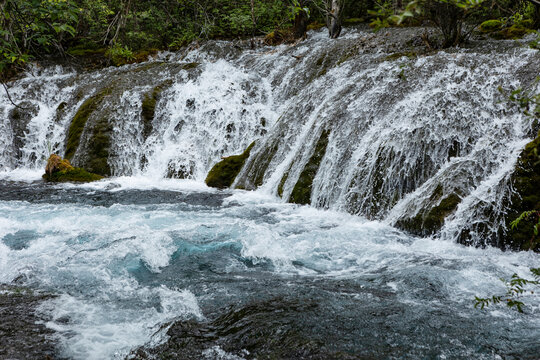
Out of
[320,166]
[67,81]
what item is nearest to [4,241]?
[320,166]

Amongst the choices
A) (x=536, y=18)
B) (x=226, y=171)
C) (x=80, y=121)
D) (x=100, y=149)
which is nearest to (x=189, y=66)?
(x=80, y=121)

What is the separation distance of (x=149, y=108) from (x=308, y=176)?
698 centimetres

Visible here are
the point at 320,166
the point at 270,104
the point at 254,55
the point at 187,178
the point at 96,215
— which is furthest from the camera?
the point at 254,55

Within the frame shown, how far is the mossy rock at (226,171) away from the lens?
10359mm

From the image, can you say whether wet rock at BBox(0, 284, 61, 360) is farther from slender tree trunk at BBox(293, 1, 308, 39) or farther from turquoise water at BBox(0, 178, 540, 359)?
slender tree trunk at BBox(293, 1, 308, 39)

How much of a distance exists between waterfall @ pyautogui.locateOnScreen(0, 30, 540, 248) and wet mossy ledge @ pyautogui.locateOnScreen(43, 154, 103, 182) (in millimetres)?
910

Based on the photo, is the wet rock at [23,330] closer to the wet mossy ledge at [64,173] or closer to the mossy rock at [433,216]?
the mossy rock at [433,216]

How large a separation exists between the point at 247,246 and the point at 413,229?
2563 millimetres

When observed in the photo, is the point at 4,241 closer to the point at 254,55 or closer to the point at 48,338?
the point at 48,338

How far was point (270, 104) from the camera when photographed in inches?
510

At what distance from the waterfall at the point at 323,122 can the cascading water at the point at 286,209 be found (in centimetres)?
4

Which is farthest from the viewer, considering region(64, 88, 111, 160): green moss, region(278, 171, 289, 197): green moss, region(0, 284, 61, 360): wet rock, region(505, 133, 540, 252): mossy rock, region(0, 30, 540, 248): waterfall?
region(64, 88, 111, 160): green moss

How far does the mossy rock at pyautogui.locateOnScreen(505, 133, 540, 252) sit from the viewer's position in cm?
546

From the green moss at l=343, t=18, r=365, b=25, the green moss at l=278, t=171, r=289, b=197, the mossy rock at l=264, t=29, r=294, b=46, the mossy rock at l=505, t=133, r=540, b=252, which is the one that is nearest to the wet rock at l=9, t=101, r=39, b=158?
the mossy rock at l=264, t=29, r=294, b=46
